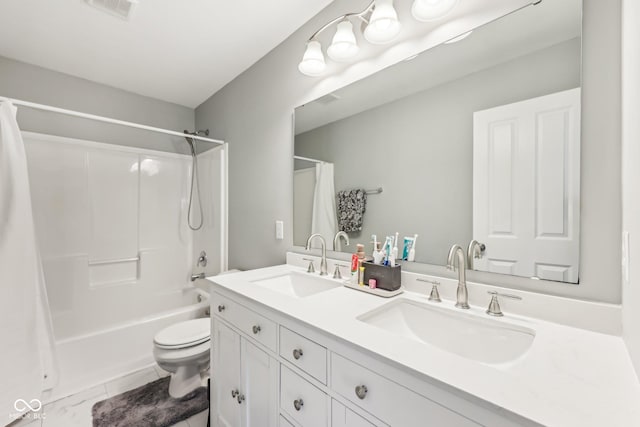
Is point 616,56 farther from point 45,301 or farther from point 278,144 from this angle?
point 45,301

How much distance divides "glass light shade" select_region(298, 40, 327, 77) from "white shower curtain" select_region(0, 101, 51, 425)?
5.72 feet

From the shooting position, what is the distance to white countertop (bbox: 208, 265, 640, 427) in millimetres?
451

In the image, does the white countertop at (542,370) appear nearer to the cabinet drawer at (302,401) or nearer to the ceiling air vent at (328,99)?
the cabinet drawer at (302,401)

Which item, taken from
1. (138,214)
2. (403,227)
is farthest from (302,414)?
(138,214)

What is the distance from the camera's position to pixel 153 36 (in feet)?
5.89

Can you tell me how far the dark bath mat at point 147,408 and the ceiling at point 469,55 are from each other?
6.39ft

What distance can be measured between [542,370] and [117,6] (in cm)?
243

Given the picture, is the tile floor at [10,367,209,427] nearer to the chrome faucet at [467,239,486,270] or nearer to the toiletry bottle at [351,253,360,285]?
the toiletry bottle at [351,253,360,285]

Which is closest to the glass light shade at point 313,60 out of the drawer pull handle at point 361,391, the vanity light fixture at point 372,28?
the vanity light fixture at point 372,28

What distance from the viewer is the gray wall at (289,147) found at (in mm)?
764

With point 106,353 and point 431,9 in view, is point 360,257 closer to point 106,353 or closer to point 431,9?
point 431,9

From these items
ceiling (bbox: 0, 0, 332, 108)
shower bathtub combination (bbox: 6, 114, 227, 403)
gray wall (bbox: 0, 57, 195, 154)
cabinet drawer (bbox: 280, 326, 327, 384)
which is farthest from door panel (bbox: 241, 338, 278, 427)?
gray wall (bbox: 0, 57, 195, 154)

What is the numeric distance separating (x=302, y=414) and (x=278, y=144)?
60.1 inches

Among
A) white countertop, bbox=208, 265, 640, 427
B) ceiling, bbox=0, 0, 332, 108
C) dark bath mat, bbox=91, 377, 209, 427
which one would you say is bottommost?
dark bath mat, bbox=91, 377, 209, 427
